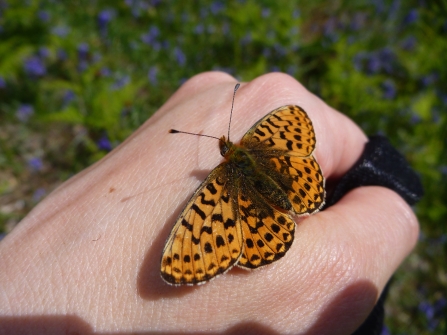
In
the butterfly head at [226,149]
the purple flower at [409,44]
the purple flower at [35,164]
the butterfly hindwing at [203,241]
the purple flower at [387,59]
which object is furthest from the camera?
the purple flower at [409,44]

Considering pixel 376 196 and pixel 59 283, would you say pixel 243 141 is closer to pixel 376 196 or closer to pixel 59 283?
pixel 376 196

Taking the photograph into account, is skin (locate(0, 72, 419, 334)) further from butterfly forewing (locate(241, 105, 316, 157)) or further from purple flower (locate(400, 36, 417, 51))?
purple flower (locate(400, 36, 417, 51))

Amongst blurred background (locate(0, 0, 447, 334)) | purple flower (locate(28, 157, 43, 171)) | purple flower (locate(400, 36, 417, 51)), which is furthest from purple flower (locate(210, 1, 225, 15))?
purple flower (locate(28, 157, 43, 171))

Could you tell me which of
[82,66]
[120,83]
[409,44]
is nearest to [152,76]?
[120,83]

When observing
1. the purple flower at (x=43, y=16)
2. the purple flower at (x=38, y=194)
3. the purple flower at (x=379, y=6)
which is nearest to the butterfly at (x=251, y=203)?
the purple flower at (x=38, y=194)

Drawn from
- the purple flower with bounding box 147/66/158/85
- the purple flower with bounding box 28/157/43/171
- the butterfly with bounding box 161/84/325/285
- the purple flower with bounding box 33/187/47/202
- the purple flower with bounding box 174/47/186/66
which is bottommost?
the purple flower with bounding box 33/187/47/202

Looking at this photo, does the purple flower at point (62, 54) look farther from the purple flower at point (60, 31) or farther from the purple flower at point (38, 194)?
the purple flower at point (38, 194)
